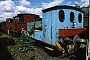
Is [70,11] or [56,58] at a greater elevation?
[70,11]

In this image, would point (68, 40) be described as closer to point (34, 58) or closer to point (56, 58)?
point (56, 58)

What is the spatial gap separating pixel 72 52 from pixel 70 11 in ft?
7.51

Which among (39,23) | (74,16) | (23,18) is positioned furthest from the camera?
(23,18)

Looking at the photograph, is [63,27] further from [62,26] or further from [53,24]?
[53,24]

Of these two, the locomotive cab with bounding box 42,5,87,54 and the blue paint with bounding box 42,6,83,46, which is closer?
the locomotive cab with bounding box 42,5,87,54

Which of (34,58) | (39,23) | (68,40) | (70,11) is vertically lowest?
(34,58)

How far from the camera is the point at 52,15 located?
7383 mm

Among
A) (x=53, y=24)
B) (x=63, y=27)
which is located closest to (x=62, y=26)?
(x=63, y=27)

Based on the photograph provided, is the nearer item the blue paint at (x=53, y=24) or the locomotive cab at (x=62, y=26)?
the locomotive cab at (x=62, y=26)

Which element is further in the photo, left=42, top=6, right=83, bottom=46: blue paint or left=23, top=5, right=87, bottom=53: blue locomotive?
left=42, top=6, right=83, bottom=46: blue paint

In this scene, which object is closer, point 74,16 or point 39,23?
point 74,16

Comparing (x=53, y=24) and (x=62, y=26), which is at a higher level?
(x=53, y=24)

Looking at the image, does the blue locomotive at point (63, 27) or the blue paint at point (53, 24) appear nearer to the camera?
the blue locomotive at point (63, 27)

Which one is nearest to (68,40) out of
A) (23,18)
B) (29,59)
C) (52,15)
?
(52,15)
